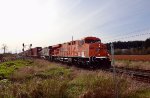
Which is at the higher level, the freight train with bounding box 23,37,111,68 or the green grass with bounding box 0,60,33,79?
the freight train with bounding box 23,37,111,68

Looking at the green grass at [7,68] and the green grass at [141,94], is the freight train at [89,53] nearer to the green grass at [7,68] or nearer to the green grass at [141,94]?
the green grass at [7,68]

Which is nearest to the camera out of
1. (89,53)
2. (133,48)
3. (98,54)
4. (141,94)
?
(141,94)

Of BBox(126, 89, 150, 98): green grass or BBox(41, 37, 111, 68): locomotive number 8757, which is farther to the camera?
BBox(41, 37, 111, 68): locomotive number 8757

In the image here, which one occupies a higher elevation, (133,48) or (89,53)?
(133,48)

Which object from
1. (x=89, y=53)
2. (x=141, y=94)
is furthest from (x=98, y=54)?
(x=141, y=94)

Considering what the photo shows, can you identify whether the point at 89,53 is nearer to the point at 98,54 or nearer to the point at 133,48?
the point at 98,54

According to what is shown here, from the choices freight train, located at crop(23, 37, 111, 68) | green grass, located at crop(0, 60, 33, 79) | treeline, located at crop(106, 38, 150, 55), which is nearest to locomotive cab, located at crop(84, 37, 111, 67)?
freight train, located at crop(23, 37, 111, 68)

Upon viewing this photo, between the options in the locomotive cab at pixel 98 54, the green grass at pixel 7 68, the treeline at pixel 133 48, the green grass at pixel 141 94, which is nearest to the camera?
the green grass at pixel 141 94

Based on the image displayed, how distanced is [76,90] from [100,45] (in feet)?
48.9

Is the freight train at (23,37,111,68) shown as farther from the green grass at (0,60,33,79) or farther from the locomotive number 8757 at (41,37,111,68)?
the green grass at (0,60,33,79)

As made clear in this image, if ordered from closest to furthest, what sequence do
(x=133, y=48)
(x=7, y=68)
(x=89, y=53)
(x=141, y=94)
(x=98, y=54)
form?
(x=141, y=94), (x=98, y=54), (x=89, y=53), (x=7, y=68), (x=133, y=48)

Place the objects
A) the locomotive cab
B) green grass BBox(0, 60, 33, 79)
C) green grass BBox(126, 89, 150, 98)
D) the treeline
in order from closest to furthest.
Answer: green grass BBox(126, 89, 150, 98) < green grass BBox(0, 60, 33, 79) < the locomotive cab < the treeline

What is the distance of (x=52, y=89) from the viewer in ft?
39.5

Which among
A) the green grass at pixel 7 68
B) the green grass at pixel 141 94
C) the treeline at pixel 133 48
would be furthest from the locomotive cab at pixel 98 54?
the treeline at pixel 133 48
